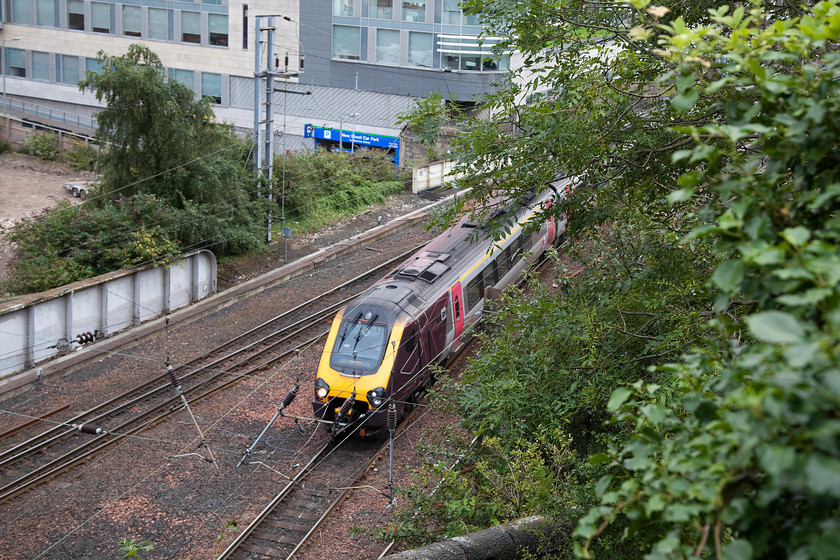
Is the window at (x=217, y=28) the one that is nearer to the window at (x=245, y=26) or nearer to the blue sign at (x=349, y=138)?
the window at (x=245, y=26)

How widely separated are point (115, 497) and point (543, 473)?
816 cm

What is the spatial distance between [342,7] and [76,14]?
651 inches

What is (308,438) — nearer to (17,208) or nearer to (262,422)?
(262,422)

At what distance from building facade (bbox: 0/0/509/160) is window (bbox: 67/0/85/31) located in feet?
0.20

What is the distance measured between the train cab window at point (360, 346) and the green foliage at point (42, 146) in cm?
2940

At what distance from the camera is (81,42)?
43125 mm

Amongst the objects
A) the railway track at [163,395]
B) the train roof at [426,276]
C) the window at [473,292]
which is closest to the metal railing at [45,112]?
the railway track at [163,395]

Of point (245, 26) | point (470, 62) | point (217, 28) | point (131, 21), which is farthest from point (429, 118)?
point (131, 21)

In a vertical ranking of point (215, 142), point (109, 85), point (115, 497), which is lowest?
point (115, 497)

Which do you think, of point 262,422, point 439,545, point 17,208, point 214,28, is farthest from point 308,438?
point 214,28

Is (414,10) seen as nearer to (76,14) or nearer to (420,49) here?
(420,49)

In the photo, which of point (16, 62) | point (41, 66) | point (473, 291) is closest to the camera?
point (473, 291)

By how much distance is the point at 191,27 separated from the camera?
4166 cm

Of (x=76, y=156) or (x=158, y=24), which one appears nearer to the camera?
(x=76, y=156)
